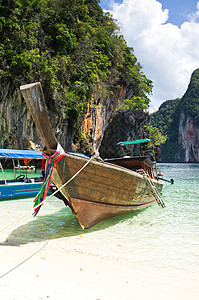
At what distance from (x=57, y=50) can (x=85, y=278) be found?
1894 centimetres

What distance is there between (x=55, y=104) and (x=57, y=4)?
360 inches

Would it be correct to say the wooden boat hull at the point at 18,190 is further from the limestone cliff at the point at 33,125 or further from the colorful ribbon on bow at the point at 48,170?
the limestone cliff at the point at 33,125

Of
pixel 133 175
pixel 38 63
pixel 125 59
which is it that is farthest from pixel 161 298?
pixel 125 59

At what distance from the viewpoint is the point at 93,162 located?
4293 millimetres

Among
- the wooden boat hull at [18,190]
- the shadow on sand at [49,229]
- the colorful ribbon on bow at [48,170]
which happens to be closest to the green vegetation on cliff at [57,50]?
the wooden boat hull at [18,190]

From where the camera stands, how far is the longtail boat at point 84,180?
3.49 metres

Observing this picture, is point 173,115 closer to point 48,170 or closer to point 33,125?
point 33,125

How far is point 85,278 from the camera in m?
2.46

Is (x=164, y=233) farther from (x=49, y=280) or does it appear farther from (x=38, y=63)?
(x=38, y=63)

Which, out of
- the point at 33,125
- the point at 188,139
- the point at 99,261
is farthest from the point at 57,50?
the point at 188,139

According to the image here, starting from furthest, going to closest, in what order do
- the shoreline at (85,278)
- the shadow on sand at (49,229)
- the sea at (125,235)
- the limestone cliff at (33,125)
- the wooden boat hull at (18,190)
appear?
the limestone cliff at (33,125) → the wooden boat hull at (18,190) → the shadow on sand at (49,229) → the sea at (125,235) → the shoreline at (85,278)

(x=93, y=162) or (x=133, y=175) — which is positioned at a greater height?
(x=93, y=162)

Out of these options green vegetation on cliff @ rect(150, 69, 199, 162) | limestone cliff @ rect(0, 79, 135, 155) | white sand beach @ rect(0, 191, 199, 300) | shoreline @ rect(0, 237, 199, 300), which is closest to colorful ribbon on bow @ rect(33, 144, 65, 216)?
white sand beach @ rect(0, 191, 199, 300)

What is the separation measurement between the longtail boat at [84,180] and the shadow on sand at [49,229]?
0.19 metres
